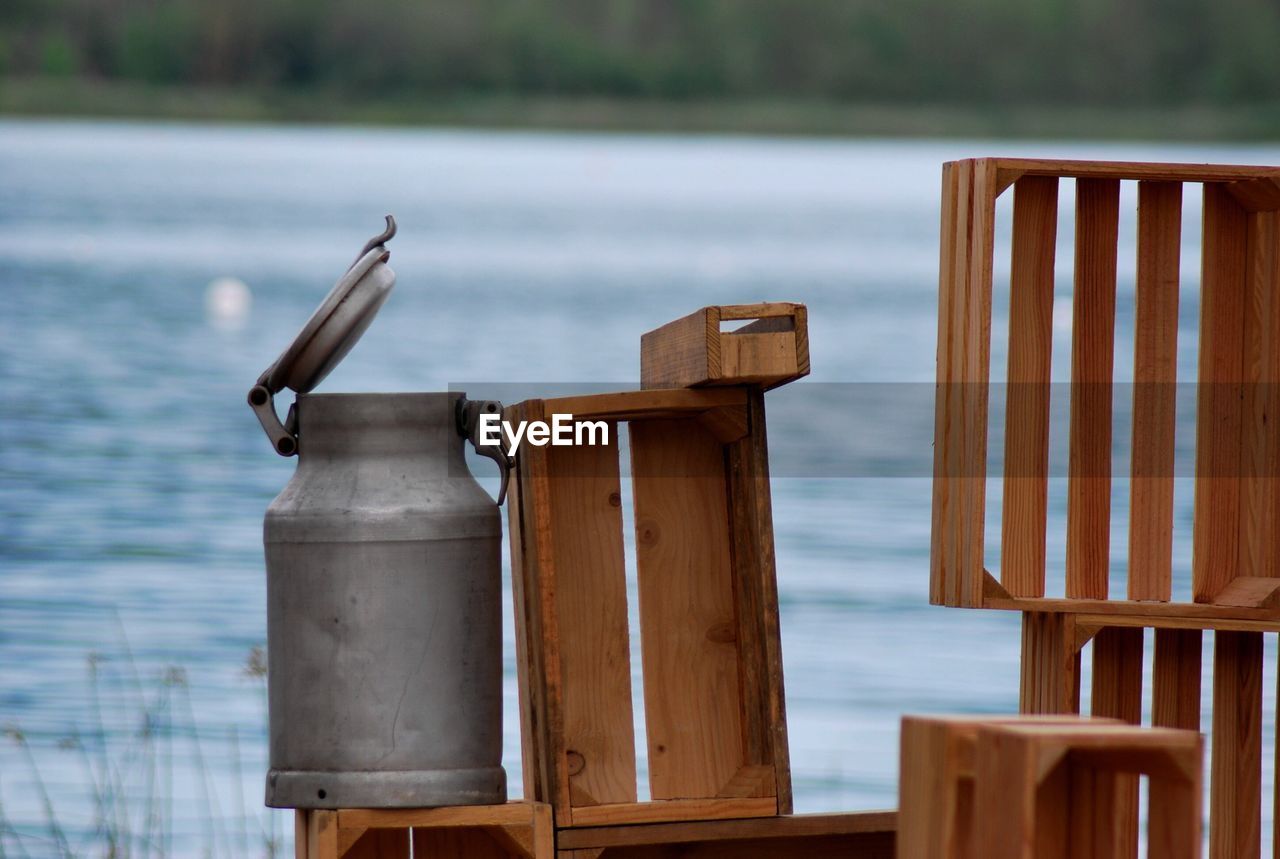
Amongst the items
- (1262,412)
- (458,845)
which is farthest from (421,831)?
(1262,412)

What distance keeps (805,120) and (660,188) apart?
14.1 ft

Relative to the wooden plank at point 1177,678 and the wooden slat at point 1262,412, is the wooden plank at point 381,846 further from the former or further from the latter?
the wooden slat at point 1262,412

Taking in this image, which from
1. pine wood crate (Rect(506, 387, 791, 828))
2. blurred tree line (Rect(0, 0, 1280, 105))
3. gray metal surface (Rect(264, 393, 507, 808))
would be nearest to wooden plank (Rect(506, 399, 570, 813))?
pine wood crate (Rect(506, 387, 791, 828))

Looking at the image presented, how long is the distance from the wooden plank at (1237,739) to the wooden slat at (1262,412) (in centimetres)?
11

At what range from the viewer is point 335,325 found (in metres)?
2.49

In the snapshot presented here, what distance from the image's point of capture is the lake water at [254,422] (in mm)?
5531

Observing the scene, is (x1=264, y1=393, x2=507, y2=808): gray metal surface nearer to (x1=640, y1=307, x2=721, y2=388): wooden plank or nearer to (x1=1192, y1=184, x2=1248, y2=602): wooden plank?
(x1=640, y1=307, x2=721, y2=388): wooden plank

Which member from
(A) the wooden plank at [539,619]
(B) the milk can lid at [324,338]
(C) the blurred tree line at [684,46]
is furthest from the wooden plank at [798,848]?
(C) the blurred tree line at [684,46]

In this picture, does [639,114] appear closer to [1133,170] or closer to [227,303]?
[227,303]

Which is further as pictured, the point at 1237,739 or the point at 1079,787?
the point at 1237,739

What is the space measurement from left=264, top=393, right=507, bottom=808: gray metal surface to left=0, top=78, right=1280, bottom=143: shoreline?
40028mm

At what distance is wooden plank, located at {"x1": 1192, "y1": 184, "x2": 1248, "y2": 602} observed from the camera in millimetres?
2791

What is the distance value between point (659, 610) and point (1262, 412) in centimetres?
93

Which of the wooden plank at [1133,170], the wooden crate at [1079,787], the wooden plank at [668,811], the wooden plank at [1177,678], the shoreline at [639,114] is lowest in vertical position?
the wooden plank at [668,811]
